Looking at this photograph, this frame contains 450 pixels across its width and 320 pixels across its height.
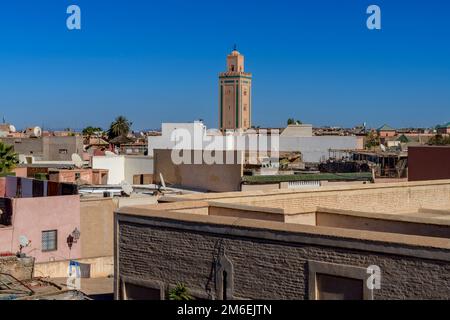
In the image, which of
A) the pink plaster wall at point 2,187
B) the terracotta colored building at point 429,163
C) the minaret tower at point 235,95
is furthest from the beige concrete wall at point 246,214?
the minaret tower at point 235,95

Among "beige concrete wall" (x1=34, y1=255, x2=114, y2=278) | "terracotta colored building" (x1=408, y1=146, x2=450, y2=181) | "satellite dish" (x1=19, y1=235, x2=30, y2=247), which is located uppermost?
"terracotta colored building" (x1=408, y1=146, x2=450, y2=181)

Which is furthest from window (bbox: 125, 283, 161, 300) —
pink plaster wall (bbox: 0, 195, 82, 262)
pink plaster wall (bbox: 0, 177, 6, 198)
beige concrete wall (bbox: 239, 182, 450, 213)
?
pink plaster wall (bbox: 0, 177, 6, 198)

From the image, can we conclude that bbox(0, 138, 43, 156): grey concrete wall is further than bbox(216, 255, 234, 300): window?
Yes

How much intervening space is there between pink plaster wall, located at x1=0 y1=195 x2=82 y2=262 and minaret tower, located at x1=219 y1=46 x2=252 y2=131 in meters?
98.7

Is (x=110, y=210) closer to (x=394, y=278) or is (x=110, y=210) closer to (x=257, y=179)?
(x=257, y=179)

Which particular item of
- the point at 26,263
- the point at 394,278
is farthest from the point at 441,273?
the point at 26,263

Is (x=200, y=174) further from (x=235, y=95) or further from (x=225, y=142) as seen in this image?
(x=235, y=95)

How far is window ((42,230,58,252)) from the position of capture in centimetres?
2026

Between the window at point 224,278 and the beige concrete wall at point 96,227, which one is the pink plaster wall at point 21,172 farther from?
the window at point 224,278

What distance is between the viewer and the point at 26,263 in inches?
631

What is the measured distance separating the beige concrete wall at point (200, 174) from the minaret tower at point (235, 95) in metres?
87.6

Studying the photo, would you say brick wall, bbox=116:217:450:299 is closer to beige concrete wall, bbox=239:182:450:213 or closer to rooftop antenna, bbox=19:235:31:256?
beige concrete wall, bbox=239:182:450:213

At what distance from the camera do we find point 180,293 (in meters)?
9.83

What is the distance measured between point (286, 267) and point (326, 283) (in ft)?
1.82
